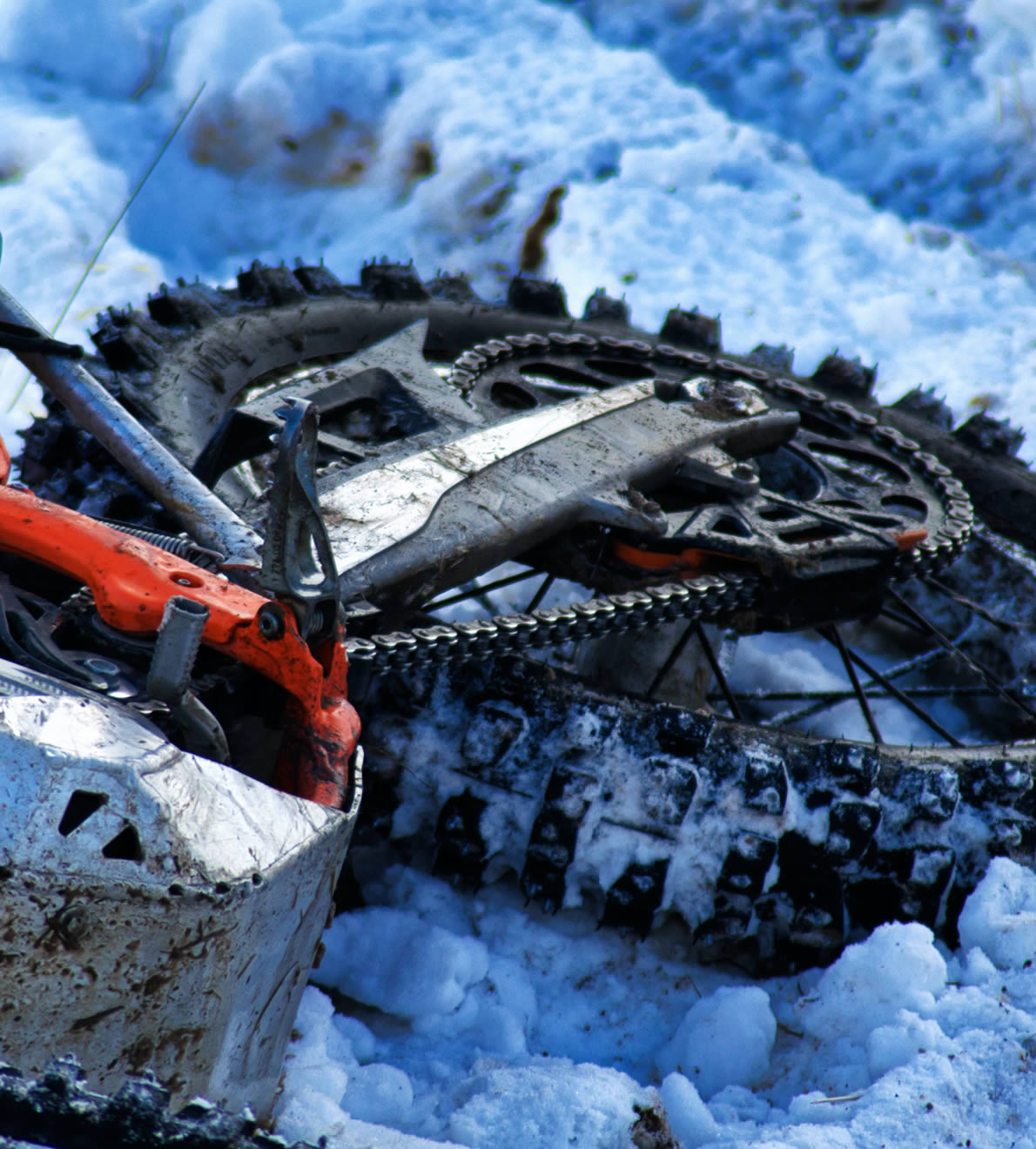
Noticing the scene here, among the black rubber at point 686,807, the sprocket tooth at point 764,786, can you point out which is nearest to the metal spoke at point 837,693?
the black rubber at point 686,807

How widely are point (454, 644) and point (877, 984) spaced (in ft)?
3.32

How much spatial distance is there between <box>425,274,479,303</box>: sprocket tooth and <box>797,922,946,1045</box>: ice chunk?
243 cm

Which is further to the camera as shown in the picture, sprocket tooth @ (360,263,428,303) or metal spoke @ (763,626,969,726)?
sprocket tooth @ (360,263,428,303)

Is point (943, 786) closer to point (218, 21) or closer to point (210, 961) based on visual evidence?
point (210, 961)

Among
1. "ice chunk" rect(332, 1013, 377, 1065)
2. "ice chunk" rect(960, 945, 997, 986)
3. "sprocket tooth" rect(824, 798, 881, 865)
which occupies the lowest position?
"ice chunk" rect(332, 1013, 377, 1065)

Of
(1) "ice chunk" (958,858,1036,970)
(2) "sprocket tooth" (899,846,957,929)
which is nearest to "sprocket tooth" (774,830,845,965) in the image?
(2) "sprocket tooth" (899,846,957,929)

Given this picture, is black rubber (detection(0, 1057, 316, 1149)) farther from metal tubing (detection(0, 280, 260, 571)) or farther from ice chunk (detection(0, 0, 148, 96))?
ice chunk (detection(0, 0, 148, 96))

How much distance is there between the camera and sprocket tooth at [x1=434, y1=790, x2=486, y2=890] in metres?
2.51

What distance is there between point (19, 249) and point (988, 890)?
389 centimetres

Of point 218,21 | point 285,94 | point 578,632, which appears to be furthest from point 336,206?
point 578,632

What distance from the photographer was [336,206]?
5.57 m

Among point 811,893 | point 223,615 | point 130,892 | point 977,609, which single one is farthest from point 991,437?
point 130,892

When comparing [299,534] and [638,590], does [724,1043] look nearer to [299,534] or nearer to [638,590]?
[638,590]

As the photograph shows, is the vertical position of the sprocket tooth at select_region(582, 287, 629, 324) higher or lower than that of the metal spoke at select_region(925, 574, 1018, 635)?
higher
